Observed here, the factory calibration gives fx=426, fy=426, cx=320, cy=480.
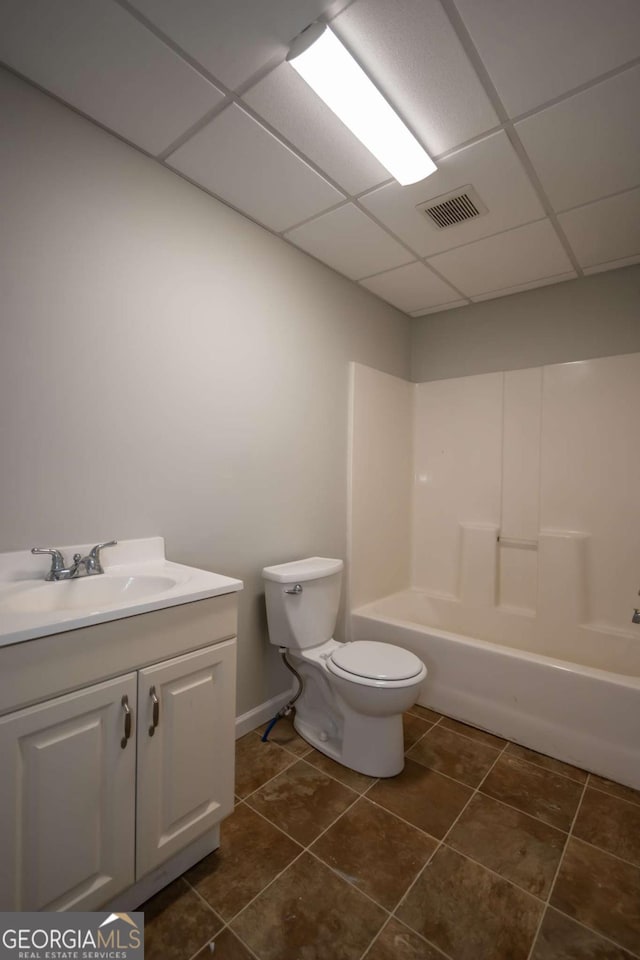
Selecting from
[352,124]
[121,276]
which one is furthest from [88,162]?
[352,124]

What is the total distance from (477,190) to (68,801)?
91.9 inches

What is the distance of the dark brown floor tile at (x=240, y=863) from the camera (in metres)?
1.20

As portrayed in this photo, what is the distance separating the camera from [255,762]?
1790 mm

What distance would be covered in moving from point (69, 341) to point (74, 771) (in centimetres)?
120

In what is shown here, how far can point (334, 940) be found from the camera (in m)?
1.09

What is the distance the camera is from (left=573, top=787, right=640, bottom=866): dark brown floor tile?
4.60 ft

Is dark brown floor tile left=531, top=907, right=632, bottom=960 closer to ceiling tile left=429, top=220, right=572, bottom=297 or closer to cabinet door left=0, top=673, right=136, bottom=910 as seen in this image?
cabinet door left=0, top=673, right=136, bottom=910

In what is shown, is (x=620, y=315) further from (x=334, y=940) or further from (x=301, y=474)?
(x=334, y=940)

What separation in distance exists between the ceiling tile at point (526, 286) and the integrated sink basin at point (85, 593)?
8.20 ft

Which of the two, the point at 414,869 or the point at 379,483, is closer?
the point at 414,869

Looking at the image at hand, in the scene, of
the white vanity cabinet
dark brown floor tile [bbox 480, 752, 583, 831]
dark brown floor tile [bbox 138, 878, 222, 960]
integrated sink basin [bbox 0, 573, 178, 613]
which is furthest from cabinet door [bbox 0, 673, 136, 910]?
dark brown floor tile [bbox 480, 752, 583, 831]

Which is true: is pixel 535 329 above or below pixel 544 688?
above

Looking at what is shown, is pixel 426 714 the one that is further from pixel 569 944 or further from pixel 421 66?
pixel 421 66

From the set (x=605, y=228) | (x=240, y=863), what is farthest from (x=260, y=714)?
(x=605, y=228)
